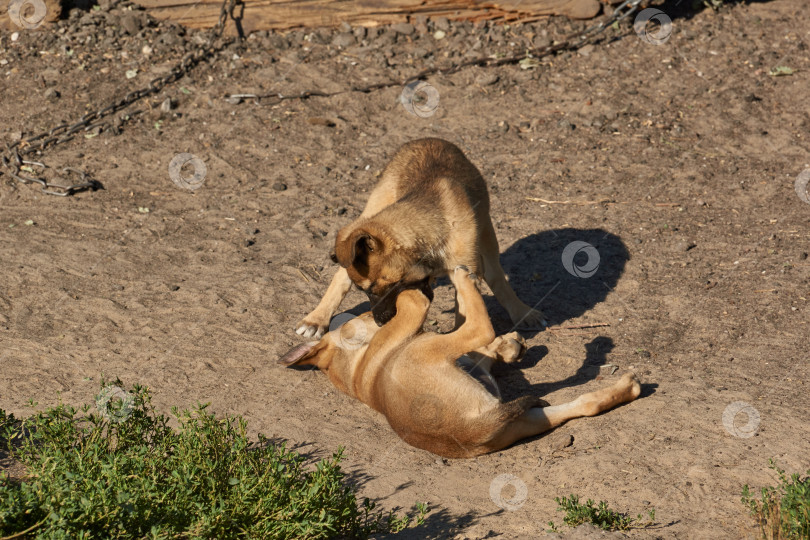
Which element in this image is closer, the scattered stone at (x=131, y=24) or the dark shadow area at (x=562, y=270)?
the dark shadow area at (x=562, y=270)

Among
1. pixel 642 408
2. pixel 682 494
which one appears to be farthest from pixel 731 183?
pixel 682 494

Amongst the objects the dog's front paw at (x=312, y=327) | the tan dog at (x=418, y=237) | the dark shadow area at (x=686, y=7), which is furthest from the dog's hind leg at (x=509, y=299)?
the dark shadow area at (x=686, y=7)

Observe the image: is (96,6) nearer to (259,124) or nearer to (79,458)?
(259,124)

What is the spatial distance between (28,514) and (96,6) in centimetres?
985

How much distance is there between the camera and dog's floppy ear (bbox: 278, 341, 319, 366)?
6102 millimetres

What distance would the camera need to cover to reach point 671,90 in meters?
10.5

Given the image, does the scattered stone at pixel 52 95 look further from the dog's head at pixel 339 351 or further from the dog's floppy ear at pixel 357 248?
the dog's floppy ear at pixel 357 248

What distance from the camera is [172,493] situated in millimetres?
4184
